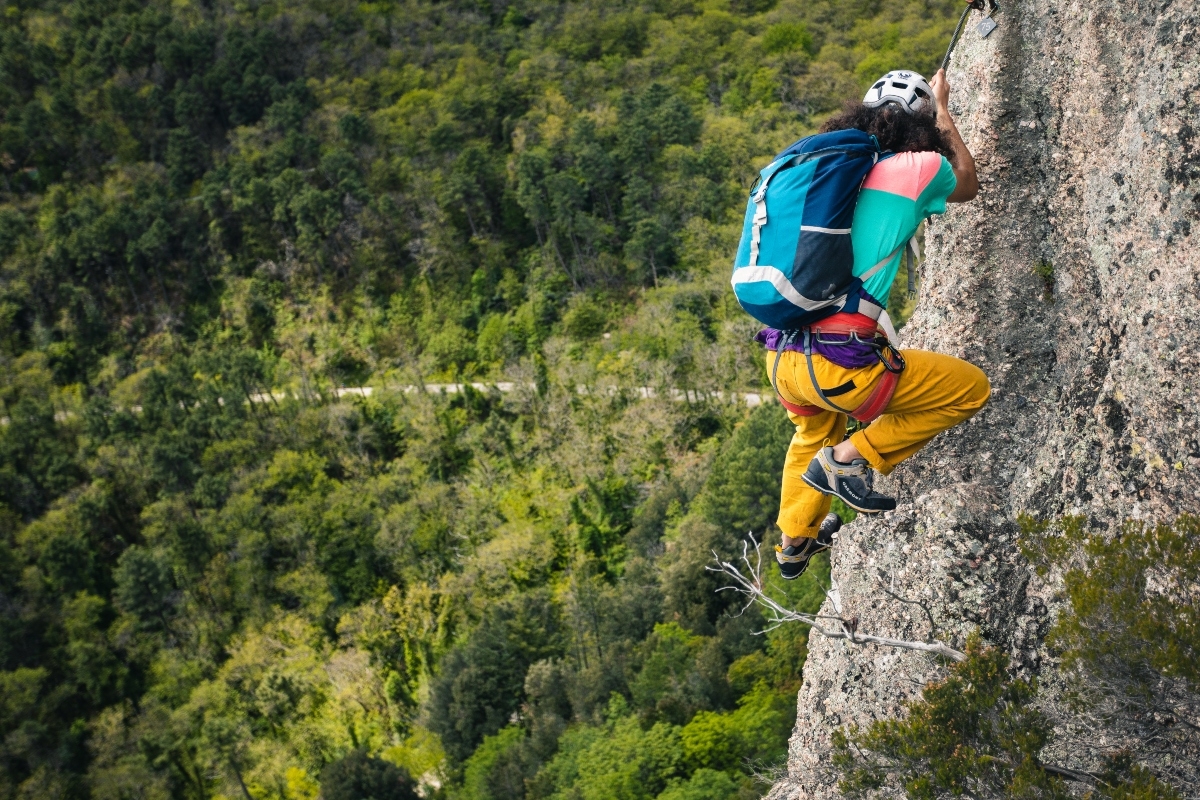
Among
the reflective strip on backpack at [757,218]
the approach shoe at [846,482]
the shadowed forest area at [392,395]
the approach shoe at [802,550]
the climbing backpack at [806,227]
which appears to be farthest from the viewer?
the shadowed forest area at [392,395]

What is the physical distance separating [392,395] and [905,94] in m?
60.8

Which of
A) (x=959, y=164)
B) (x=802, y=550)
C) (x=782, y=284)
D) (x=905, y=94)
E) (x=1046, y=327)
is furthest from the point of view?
(x=802, y=550)

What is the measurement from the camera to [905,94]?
635cm

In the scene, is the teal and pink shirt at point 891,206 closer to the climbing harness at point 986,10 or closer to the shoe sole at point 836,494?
the shoe sole at point 836,494

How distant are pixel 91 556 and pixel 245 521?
11782mm

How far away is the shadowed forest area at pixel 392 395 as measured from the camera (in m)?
42.8

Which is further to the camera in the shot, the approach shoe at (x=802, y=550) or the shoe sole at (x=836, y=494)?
the approach shoe at (x=802, y=550)

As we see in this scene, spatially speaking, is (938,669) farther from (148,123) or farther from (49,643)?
(148,123)

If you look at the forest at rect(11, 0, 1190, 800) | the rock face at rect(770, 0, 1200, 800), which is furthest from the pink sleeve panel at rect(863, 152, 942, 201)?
the forest at rect(11, 0, 1190, 800)

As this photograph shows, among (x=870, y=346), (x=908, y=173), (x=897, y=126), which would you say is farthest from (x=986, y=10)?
(x=870, y=346)

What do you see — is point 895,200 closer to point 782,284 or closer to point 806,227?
point 806,227

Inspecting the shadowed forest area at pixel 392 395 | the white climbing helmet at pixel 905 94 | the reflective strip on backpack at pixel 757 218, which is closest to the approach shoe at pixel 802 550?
the reflective strip on backpack at pixel 757 218

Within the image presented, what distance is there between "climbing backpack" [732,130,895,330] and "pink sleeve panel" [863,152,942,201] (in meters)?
0.11

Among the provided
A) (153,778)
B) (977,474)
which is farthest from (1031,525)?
(153,778)
